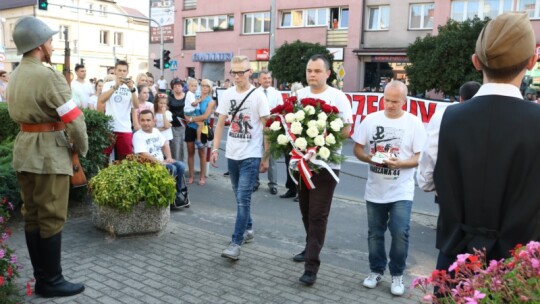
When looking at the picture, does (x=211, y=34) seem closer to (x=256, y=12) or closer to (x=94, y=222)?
(x=256, y=12)

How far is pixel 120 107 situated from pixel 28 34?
13.0 feet

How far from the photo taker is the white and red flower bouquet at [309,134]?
4.69 meters

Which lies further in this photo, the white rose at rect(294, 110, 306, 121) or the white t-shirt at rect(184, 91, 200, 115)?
the white t-shirt at rect(184, 91, 200, 115)

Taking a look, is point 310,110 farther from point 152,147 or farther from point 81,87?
point 81,87

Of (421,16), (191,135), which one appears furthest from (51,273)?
(421,16)

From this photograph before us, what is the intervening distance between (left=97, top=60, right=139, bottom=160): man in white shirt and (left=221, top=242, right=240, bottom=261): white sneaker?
353 cm

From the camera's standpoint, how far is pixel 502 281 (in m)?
1.82

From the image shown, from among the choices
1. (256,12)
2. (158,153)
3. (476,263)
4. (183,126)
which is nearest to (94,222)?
(158,153)

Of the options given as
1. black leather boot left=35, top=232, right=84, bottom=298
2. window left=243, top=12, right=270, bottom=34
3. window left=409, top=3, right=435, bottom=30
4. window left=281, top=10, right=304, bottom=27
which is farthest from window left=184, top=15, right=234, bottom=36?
black leather boot left=35, top=232, right=84, bottom=298

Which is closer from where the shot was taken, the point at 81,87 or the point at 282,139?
the point at 282,139

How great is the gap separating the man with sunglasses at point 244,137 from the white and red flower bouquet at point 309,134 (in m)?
0.66

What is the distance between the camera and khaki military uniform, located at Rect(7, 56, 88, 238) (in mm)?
4105

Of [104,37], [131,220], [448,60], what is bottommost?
[131,220]

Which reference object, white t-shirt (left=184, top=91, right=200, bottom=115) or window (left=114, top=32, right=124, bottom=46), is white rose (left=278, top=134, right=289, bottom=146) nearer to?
white t-shirt (left=184, top=91, right=200, bottom=115)
